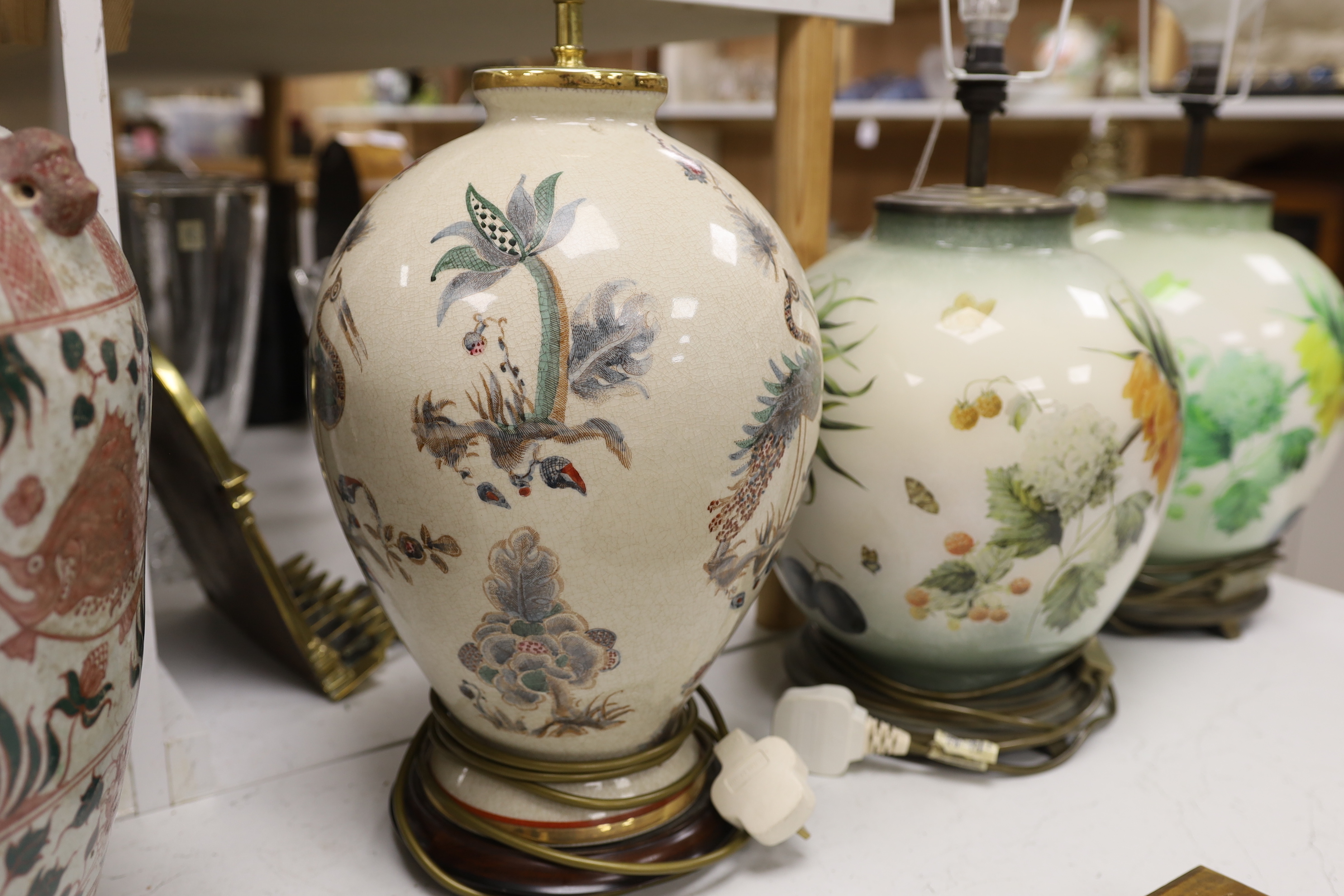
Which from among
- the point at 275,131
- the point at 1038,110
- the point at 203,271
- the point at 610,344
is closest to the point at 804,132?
the point at 610,344

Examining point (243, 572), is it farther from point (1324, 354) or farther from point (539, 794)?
point (1324, 354)

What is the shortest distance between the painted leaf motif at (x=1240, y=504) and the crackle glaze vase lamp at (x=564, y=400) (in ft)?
1.55

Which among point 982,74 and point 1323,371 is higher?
point 982,74

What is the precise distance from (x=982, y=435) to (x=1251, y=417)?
1.12ft

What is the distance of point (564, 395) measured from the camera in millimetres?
484

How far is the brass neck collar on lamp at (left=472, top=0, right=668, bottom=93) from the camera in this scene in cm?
54

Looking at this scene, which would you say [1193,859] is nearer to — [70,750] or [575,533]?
[575,533]

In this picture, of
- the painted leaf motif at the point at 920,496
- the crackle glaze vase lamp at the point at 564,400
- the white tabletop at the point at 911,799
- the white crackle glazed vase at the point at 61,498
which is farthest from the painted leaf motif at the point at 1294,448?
the white crackle glazed vase at the point at 61,498

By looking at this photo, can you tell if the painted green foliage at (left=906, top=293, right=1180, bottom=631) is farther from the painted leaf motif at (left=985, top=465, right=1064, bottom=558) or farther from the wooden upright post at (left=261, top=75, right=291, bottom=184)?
the wooden upright post at (left=261, top=75, right=291, bottom=184)

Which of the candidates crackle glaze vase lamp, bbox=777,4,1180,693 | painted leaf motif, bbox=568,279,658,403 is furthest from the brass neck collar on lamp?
crackle glaze vase lamp, bbox=777,4,1180,693

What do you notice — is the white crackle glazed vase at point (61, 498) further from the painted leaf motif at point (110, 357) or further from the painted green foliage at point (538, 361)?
the painted green foliage at point (538, 361)

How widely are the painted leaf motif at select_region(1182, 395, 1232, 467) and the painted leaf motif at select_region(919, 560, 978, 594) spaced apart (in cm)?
29

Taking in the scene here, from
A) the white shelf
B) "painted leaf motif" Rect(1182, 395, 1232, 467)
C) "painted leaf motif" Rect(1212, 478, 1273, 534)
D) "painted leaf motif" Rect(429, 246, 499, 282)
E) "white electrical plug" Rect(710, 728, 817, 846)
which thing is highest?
the white shelf

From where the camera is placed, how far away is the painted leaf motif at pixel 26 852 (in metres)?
0.38
